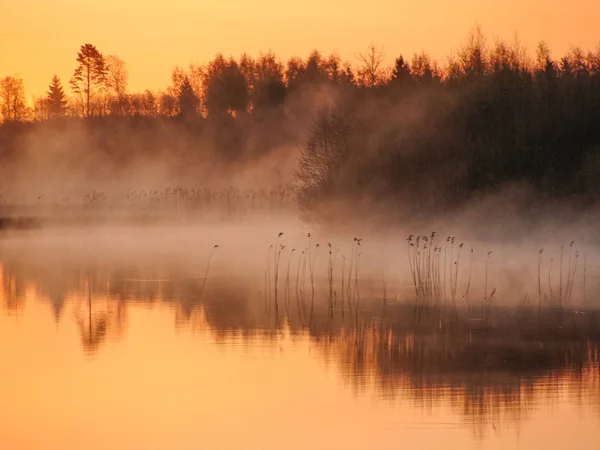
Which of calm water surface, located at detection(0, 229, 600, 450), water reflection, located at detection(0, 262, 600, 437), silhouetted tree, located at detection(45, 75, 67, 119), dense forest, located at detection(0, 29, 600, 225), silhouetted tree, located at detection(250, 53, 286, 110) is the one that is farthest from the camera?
silhouetted tree, located at detection(45, 75, 67, 119)

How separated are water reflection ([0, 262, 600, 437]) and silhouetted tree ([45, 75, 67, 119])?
191 ft

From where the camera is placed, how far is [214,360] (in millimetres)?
12547

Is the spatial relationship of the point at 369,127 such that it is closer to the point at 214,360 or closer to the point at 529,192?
the point at 529,192

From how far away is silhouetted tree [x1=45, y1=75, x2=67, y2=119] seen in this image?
252 ft

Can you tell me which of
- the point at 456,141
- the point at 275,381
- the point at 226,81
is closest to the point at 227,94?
the point at 226,81

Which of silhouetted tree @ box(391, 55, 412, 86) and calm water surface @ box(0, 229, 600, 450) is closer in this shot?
calm water surface @ box(0, 229, 600, 450)

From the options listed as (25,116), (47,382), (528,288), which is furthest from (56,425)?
(25,116)

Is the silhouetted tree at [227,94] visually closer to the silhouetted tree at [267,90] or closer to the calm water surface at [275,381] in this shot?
the silhouetted tree at [267,90]

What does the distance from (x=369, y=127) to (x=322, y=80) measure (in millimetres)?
29622

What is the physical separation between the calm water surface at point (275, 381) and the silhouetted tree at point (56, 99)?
6181cm

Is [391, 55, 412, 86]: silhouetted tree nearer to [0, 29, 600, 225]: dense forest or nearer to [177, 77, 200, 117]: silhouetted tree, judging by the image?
[0, 29, 600, 225]: dense forest

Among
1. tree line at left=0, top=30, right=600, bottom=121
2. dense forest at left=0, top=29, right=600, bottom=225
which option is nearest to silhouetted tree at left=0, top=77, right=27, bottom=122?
tree line at left=0, top=30, right=600, bottom=121

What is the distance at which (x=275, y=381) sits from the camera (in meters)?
A: 11.5

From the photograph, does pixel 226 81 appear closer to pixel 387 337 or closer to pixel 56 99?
pixel 56 99
